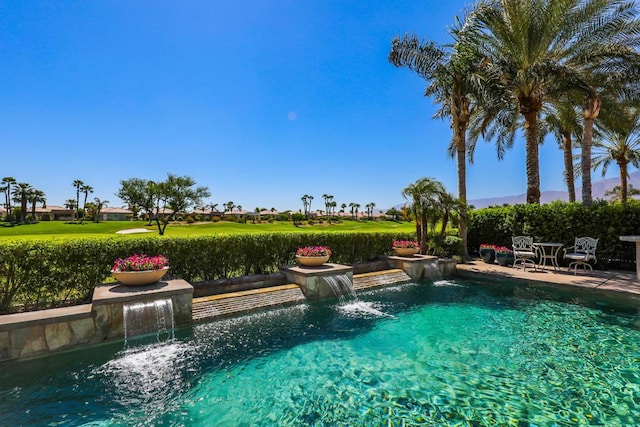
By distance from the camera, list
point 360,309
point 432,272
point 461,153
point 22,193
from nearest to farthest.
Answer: point 360,309 < point 432,272 < point 461,153 < point 22,193

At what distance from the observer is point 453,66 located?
44.7ft

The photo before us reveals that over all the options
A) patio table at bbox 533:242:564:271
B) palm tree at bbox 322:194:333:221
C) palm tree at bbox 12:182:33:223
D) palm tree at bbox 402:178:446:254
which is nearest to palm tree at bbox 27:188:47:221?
palm tree at bbox 12:182:33:223

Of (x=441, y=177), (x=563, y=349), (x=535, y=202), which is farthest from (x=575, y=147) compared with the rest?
(x=563, y=349)

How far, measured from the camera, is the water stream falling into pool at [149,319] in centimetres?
542

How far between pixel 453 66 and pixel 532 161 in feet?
18.9

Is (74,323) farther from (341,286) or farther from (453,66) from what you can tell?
(453,66)

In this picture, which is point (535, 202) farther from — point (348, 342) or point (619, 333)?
point (348, 342)

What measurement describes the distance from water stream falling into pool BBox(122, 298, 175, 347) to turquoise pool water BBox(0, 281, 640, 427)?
11.0 inches

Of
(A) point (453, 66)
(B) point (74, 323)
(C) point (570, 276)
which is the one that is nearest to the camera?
(B) point (74, 323)

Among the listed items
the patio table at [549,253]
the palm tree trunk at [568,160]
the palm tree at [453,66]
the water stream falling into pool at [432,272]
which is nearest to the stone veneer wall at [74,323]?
the water stream falling into pool at [432,272]

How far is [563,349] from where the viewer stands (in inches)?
200

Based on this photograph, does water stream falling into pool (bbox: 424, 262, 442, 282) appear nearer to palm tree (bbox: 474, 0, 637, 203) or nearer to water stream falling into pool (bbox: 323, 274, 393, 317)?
water stream falling into pool (bbox: 323, 274, 393, 317)

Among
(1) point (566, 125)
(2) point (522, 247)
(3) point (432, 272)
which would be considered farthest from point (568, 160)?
(3) point (432, 272)

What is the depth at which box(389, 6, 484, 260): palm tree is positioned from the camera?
43.7 feet
